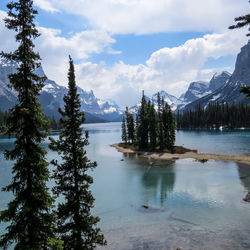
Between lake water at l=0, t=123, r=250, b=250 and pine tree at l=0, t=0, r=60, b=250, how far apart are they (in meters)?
10.5

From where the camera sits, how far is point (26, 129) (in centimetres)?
1433

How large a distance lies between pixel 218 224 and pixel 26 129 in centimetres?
2337

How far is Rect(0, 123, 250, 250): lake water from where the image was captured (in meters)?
22.8

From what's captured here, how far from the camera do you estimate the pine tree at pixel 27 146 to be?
549 inches

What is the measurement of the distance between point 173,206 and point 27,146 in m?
24.3

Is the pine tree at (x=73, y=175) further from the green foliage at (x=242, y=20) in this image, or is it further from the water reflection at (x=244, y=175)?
the water reflection at (x=244, y=175)

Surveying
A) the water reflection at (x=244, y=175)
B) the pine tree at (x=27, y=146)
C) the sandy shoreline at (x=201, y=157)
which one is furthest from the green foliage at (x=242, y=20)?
the sandy shoreline at (x=201, y=157)

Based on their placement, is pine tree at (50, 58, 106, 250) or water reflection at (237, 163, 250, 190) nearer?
pine tree at (50, 58, 106, 250)

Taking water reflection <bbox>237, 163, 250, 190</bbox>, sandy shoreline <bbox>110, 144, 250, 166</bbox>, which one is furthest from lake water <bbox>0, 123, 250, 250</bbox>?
sandy shoreline <bbox>110, 144, 250, 166</bbox>

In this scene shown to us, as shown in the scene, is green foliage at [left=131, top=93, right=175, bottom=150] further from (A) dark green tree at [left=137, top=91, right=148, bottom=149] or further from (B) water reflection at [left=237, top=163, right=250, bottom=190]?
(B) water reflection at [left=237, top=163, right=250, bottom=190]

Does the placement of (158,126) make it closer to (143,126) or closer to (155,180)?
(143,126)

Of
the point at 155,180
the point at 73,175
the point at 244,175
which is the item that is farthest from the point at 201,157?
the point at 73,175

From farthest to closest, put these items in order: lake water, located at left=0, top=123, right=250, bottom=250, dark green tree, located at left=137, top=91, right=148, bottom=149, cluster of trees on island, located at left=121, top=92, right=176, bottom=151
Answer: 1. dark green tree, located at left=137, top=91, right=148, bottom=149
2. cluster of trees on island, located at left=121, top=92, right=176, bottom=151
3. lake water, located at left=0, top=123, right=250, bottom=250

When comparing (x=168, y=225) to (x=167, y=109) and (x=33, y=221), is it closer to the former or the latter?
(x=33, y=221)
